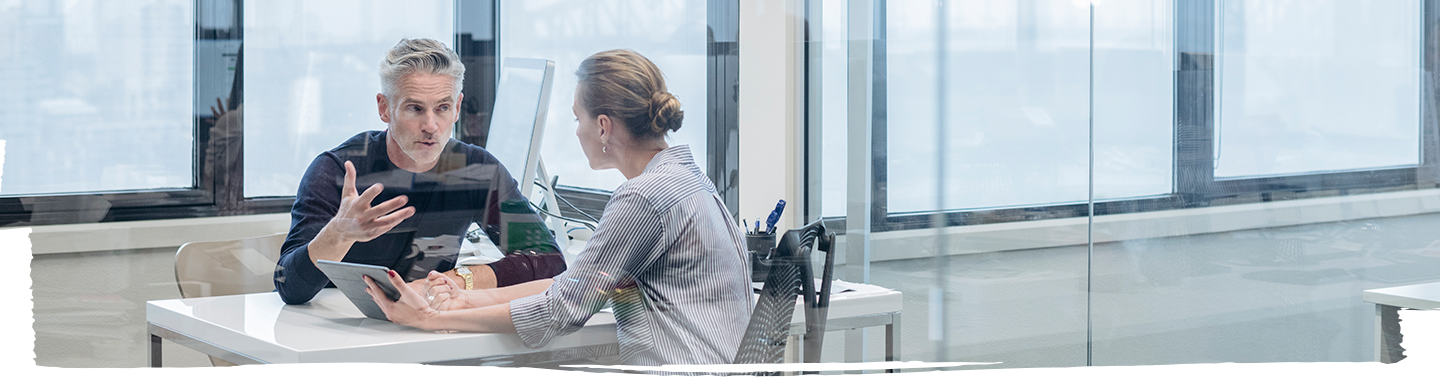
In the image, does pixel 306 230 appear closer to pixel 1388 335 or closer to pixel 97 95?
pixel 97 95

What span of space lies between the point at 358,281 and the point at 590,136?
14.3 inches

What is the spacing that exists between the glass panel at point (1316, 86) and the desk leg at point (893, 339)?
633 millimetres

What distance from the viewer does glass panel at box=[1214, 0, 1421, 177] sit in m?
1.62

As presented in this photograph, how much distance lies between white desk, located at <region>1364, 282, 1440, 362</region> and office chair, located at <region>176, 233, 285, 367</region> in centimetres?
173

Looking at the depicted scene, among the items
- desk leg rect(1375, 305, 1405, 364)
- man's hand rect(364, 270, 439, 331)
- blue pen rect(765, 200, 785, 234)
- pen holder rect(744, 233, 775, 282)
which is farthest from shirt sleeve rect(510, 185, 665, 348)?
desk leg rect(1375, 305, 1405, 364)

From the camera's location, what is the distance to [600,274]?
4.27 feet

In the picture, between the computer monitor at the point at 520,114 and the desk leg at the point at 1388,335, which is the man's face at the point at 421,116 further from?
the desk leg at the point at 1388,335

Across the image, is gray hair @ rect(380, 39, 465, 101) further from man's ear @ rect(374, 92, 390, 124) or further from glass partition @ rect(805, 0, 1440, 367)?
glass partition @ rect(805, 0, 1440, 367)

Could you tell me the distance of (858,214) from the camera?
1829 millimetres

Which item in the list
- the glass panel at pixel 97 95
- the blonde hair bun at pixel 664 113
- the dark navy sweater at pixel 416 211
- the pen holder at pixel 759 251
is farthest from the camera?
the pen holder at pixel 759 251

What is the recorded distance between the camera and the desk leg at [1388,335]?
62.4 inches

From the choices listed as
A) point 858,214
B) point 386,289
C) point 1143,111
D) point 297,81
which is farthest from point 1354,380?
point 297,81

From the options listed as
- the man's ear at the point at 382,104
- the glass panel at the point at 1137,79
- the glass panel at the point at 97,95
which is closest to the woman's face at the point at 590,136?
the man's ear at the point at 382,104

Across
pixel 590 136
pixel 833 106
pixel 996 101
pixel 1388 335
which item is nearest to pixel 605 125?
pixel 590 136
